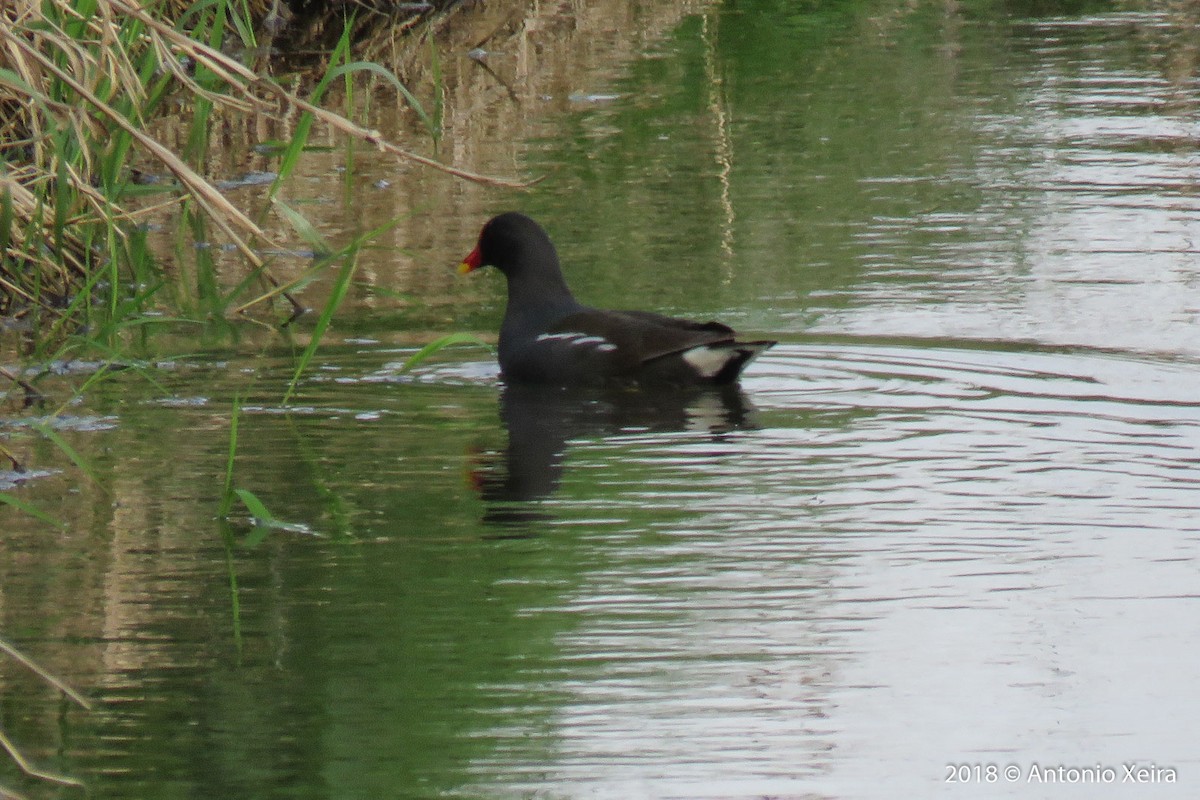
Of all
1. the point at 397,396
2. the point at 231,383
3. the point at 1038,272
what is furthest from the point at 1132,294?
the point at 231,383

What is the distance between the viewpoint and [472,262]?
29.0ft

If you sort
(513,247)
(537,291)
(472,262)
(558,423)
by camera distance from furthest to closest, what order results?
(472,262) < (513,247) < (537,291) < (558,423)

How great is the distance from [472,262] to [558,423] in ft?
5.83

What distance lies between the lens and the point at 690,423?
712cm

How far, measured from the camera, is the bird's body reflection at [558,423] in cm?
615

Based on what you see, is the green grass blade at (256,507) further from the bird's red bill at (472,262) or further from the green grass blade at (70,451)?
the bird's red bill at (472,262)

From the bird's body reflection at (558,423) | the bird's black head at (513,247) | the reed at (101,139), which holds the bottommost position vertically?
the bird's body reflection at (558,423)

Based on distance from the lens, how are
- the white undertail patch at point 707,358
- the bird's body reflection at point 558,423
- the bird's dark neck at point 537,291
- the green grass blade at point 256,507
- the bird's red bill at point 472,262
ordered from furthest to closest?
the bird's red bill at point 472,262, the bird's dark neck at point 537,291, the white undertail patch at point 707,358, the bird's body reflection at point 558,423, the green grass blade at point 256,507

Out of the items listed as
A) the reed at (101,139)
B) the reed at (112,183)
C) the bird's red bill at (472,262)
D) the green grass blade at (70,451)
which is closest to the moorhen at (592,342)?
the bird's red bill at (472,262)

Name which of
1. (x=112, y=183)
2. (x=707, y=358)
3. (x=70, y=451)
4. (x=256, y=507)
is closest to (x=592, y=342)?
(x=707, y=358)

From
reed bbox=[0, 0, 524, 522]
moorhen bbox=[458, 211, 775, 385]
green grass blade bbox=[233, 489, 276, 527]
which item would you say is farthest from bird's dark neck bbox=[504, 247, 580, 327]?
green grass blade bbox=[233, 489, 276, 527]

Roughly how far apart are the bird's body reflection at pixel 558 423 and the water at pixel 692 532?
21 mm

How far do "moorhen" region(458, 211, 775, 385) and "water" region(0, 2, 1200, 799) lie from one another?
0.14 metres

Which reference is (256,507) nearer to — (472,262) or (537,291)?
(537,291)
